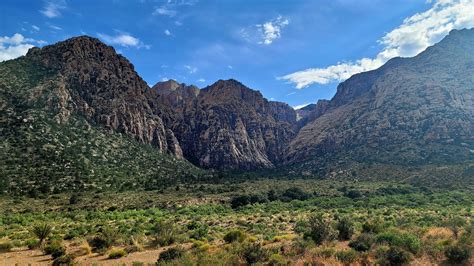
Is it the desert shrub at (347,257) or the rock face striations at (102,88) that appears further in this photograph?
the rock face striations at (102,88)

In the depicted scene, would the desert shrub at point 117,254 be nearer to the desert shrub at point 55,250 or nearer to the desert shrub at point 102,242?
the desert shrub at point 102,242

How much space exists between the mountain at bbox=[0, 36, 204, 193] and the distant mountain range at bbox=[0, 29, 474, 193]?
293mm

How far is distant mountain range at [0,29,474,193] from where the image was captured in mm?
63094

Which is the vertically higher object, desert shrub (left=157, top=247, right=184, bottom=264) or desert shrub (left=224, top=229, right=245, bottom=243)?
desert shrub (left=157, top=247, right=184, bottom=264)

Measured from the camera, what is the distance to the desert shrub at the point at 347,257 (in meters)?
13.3

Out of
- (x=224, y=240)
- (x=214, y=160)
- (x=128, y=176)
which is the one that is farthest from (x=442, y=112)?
(x=224, y=240)

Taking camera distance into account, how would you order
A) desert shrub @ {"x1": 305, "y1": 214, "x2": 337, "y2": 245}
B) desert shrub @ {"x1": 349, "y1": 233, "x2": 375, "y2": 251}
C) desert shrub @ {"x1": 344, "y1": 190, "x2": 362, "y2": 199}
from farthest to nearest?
desert shrub @ {"x1": 344, "y1": 190, "x2": 362, "y2": 199} → desert shrub @ {"x1": 305, "y1": 214, "x2": 337, "y2": 245} → desert shrub @ {"x1": 349, "y1": 233, "x2": 375, "y2": 251}

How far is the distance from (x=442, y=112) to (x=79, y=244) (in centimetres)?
11154

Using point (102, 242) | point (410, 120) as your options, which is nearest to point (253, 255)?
point (102, 242)

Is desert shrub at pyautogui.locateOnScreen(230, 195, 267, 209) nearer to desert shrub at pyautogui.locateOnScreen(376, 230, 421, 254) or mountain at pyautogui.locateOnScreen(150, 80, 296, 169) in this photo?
desert shrub at pyautogui.locateOnScreen(376, 230, 421, 254)

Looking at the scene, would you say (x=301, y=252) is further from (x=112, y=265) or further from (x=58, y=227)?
(x=58, y=227)

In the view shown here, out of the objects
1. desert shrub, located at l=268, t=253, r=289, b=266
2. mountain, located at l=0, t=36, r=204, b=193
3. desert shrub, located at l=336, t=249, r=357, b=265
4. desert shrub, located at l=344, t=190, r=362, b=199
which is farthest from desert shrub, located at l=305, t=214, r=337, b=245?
mountain, located at l=0, t=36, r=204, b=193

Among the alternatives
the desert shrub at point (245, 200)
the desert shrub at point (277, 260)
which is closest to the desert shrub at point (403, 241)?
the desert shrub at point (277, 260)

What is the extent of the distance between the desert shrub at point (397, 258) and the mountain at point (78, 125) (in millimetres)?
52651
